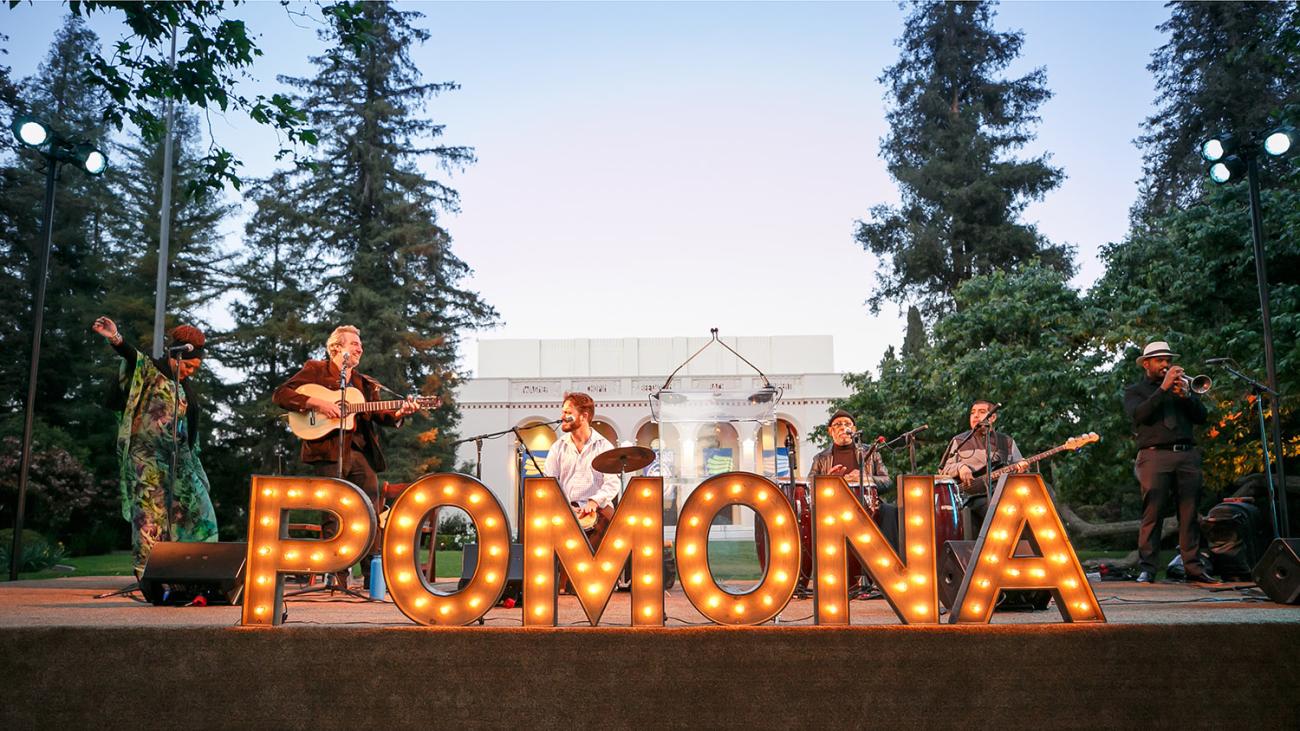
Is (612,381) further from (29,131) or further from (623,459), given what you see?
(623,459)

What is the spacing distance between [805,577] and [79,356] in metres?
26.4

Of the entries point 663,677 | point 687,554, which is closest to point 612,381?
point 687,554

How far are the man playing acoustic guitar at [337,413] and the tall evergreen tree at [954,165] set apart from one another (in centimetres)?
2670

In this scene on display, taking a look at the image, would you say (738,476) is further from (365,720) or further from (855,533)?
(365,720)

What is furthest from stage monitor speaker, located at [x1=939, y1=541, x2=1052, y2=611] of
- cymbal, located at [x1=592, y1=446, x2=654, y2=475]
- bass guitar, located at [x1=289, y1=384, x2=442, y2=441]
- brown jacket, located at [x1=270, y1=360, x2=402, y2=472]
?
brown jacket, located at [x1=270, y1=360, x2=402, y2=472]

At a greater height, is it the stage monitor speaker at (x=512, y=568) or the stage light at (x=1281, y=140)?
the stage light at (x=1281, y=140)

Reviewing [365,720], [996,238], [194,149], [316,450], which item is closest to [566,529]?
[365,720]

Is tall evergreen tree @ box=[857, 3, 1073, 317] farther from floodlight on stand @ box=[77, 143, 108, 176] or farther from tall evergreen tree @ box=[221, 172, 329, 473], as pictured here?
floodlight on stand @ box=[77, 143, 108, 176]

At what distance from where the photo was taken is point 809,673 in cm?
353

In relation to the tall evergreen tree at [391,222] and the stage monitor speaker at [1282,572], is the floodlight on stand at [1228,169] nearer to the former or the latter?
the stage monitor speaker at [1282,572]

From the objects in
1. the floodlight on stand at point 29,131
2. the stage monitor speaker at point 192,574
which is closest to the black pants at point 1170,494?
the stage monitor speaker at point 192,574

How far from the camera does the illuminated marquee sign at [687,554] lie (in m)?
3.65

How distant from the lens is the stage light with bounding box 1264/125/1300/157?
7586 millimetres

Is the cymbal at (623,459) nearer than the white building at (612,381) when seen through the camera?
Yes
